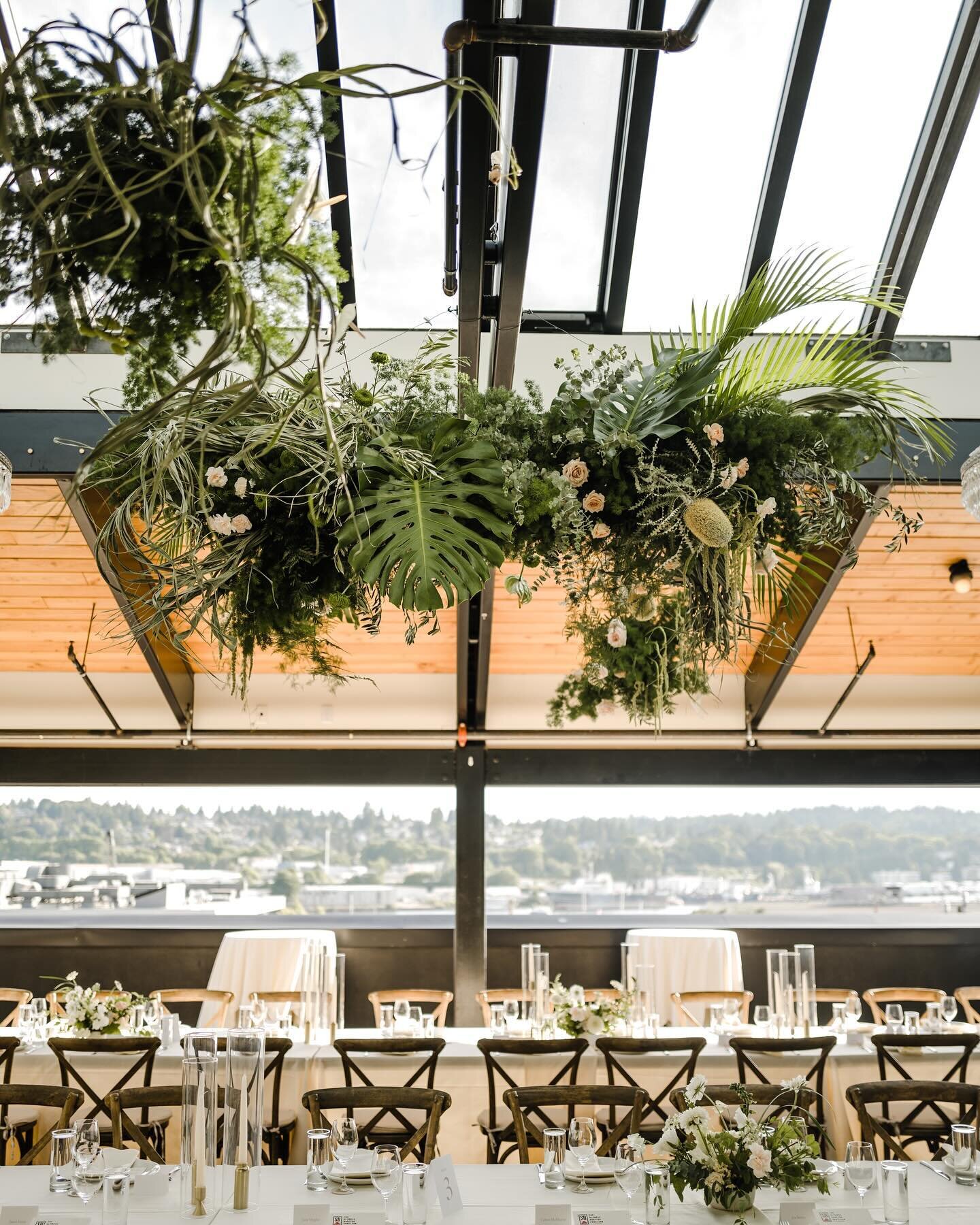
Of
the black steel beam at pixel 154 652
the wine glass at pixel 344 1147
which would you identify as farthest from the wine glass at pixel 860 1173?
the black steel beam at pixel 154 652

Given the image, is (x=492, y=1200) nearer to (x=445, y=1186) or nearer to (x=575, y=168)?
(x=445, y=1186)

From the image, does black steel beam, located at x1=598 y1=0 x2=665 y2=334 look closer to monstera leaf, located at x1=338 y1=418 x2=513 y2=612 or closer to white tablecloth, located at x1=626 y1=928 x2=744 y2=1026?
monstera leaf, located at x1=338 y1=418 x2=513 y2=612

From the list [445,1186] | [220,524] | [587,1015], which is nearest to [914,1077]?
[587,1015]

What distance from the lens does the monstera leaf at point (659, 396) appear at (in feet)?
8.68

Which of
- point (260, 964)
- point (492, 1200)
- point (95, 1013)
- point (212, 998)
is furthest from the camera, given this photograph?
point (260, 964)

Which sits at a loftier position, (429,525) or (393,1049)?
(429,525)

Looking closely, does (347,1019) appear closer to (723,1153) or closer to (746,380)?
(723,1153)

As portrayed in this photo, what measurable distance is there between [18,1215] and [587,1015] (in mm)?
3405

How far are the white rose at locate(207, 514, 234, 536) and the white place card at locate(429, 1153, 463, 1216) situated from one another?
1.86 m

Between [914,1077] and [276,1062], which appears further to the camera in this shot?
[914,1077]

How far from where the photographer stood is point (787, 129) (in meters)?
4.95

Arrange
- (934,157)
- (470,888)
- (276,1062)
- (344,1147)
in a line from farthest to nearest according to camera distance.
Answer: (470,888), (276,1062), (934,157), (344,1147)

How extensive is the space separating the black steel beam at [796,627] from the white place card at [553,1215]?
7.65 feet

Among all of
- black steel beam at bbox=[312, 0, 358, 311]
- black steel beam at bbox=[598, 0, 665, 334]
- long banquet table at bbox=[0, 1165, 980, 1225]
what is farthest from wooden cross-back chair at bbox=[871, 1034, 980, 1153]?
black steel beam at bbox=[312, 0, 358, 311]
